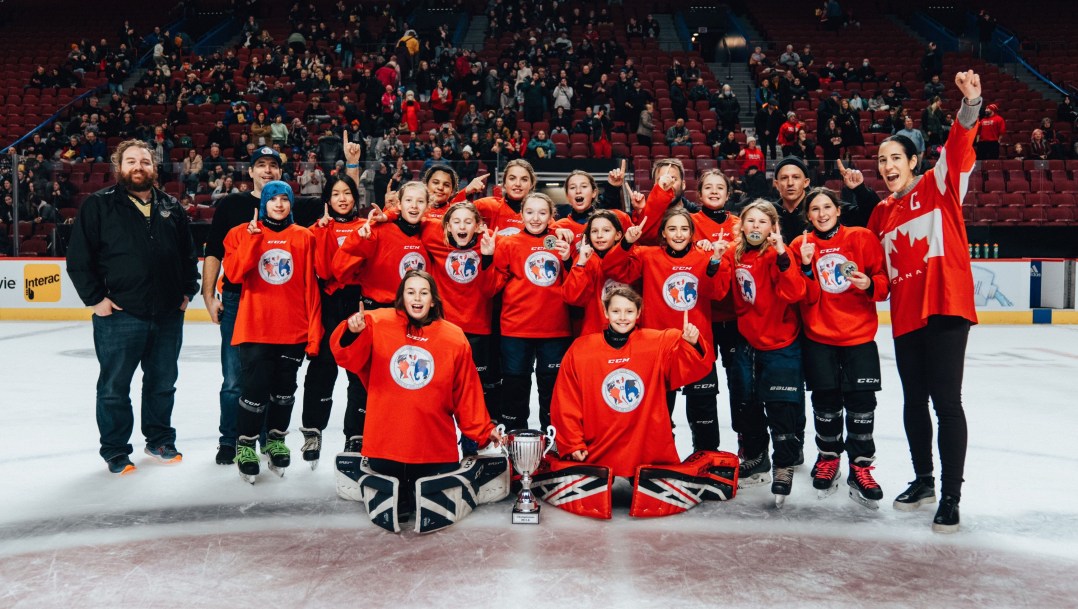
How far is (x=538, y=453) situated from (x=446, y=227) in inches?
47.9

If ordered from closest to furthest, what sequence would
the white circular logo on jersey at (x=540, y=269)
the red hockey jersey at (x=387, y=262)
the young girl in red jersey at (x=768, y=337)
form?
the young girl in red jersey at (x=768, y=337)
the white circular logo on jersey at (x=540, y=269)
the red hockey jersey at (x=387, y=262)

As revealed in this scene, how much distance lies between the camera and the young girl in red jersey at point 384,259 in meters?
4.04

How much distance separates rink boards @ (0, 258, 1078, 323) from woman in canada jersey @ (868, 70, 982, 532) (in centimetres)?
866

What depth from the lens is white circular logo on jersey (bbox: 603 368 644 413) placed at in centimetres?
360

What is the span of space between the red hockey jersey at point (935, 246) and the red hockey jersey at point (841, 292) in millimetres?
135

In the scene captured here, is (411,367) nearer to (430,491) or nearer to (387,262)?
(430,491)

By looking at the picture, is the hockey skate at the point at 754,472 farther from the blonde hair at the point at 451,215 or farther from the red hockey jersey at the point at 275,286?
the red hockey jersey at the point at 275,286

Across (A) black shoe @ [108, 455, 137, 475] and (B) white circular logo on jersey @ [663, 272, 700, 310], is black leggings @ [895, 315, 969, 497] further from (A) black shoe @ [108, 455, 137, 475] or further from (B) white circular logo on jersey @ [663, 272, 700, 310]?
(A) black shoe @ [108, 455, 137, 475]

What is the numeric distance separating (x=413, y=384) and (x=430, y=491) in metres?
0.45

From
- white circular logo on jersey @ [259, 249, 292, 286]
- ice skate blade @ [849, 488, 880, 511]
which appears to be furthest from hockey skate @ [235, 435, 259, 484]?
ice skate blade @ [849, 488, 880, 511]

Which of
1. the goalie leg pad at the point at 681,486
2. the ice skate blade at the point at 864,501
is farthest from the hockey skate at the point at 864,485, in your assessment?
the goalie leg pad at the point at 681,486

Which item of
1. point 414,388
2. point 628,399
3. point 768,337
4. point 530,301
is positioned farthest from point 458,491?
point 768,337

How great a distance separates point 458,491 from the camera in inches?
131

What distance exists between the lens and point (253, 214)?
4320 millimetres
